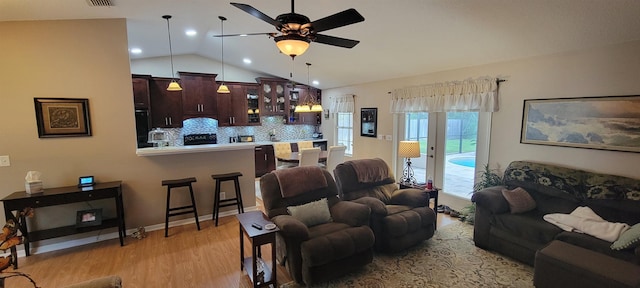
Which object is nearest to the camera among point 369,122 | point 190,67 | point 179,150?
point 179,150

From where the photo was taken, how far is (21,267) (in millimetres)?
3098

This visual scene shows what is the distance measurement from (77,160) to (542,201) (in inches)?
222

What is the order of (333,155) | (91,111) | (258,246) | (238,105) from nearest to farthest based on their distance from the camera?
(258,246)
(91,111)
(333,155)
(238,105)

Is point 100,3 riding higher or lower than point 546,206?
higher

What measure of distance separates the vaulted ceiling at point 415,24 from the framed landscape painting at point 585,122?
0.63 metres

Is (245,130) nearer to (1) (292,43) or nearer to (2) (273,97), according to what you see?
(2) (273,97)

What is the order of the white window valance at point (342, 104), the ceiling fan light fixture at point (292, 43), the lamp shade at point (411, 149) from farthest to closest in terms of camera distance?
the white window valance at point (342, 104) < the lamp shade at point (411, 149) < the ceiling fan light fixture at point (292, 43)

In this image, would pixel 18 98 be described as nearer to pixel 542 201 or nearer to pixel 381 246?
pixel 381 246

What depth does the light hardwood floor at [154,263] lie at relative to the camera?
2846 mm

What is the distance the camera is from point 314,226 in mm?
3076

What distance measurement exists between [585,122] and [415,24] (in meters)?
2.24

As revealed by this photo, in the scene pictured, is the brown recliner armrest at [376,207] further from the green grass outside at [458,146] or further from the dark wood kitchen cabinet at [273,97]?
the dark wood kitchen cabinet at [273,97]

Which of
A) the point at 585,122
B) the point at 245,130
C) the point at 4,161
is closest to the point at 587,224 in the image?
the point at 585,122

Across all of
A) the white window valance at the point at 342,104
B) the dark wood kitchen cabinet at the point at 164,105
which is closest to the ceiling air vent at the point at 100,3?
the dark wood kitchen cabinet at the point at 164,105
